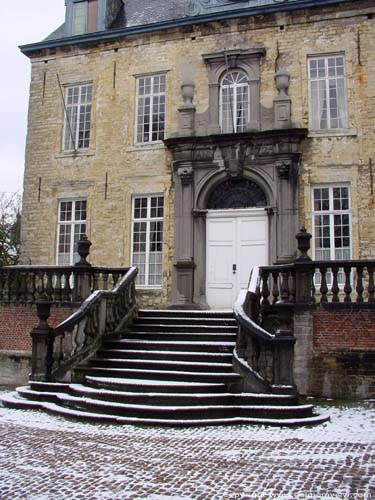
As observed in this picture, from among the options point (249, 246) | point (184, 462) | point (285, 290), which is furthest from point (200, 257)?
point (184, 462)

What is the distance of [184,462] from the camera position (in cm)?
547

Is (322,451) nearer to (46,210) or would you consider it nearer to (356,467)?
(356,467)

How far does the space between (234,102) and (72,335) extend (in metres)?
7.42

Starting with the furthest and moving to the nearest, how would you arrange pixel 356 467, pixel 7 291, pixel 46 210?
pixel 46 210, pixel 7 291, pixel 356 467

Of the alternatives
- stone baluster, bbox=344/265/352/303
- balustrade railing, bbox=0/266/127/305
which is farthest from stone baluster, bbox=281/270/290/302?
balustrade railing, bbox=0/266/127/305

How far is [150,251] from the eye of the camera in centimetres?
1415

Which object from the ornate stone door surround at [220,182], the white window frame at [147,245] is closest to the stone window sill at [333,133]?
the ornate stone door surround at [220,182]

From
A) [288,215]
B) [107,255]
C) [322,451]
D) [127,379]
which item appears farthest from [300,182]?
[322,451]

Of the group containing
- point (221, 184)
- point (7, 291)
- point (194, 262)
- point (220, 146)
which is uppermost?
point (220, 146)

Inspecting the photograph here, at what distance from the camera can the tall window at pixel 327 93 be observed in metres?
13.4

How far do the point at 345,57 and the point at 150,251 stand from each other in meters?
6.60

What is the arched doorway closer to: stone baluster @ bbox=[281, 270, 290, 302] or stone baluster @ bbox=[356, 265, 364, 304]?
stone baluster @ bbox=[281, 270, 290, 302]

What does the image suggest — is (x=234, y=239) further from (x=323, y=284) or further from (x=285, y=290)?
(x=323, y=284)

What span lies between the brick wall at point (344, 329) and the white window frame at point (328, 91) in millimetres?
5395
